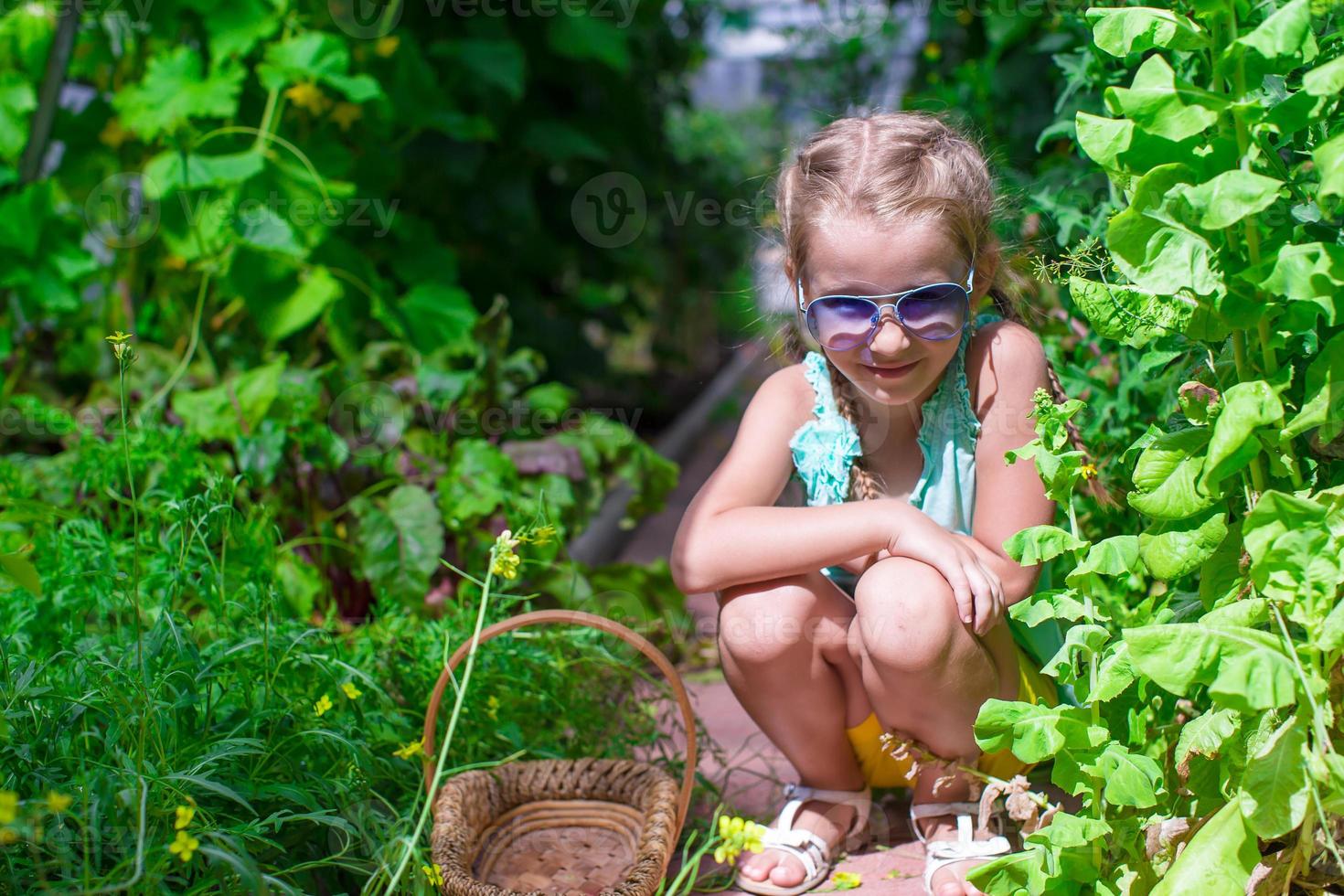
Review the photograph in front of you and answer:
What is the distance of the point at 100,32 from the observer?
2910mm

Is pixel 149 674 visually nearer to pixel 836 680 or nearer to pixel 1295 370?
pixel 836 680

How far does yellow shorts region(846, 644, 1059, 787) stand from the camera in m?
1.71

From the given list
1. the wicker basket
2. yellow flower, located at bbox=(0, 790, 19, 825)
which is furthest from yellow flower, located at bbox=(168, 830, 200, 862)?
the wicker basket

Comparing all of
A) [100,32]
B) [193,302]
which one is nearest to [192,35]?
[100,32]

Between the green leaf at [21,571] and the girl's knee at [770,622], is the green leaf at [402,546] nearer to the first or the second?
the girl's knee at [770,622]

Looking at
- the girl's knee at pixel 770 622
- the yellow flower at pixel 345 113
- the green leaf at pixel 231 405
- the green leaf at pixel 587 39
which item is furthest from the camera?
the green leaf at pixel 587 39

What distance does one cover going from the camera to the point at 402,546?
89.0 inches

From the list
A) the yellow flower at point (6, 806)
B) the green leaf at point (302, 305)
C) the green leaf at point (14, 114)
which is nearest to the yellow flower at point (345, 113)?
the green leaf at point (302, 305)

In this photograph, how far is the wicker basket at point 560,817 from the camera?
1.53m

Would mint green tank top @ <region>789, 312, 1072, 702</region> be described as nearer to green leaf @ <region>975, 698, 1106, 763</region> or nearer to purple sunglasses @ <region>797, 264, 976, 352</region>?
purple sunglasses @ <region>797, 264, 976, 352</region>

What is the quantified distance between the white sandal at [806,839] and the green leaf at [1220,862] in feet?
1.80

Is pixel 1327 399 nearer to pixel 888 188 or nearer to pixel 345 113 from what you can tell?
pixel 888 188

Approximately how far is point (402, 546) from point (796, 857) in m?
0.98

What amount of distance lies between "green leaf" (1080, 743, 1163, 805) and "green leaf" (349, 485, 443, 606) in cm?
130
